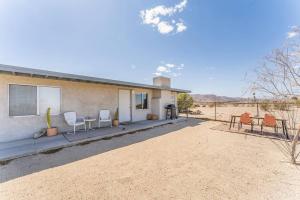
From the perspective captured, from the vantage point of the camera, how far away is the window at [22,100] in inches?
199

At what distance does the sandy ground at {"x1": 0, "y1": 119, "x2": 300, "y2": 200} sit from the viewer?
2.32 metres

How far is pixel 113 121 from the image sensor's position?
26.1 ft

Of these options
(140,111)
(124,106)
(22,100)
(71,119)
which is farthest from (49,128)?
(140,111)

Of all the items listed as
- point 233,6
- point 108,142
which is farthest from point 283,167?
point 233,6

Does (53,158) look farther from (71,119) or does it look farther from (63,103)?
(63,103)

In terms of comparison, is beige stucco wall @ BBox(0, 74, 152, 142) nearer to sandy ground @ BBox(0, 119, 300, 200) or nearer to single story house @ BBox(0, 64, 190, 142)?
single story house @ BBox(0, 64, 190, 142)

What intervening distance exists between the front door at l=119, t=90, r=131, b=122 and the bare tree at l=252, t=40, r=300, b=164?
692 centimetres

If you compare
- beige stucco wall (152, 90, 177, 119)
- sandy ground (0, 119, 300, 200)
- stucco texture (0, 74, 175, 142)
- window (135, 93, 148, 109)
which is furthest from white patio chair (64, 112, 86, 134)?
beige stucco wall (152, 90, 177, 119)

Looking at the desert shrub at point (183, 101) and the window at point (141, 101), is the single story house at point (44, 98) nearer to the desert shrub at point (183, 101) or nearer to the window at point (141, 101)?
the window at point (141, 101)

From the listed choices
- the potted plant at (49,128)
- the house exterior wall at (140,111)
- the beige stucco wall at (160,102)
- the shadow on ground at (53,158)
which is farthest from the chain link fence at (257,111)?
the potted plant at (49,128)

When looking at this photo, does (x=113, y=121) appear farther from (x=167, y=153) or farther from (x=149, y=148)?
(x=167, y=153)

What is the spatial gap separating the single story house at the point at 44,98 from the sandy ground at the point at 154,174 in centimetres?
220

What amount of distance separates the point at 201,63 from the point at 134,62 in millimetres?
6369

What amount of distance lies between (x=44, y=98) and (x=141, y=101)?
5.76 meters
